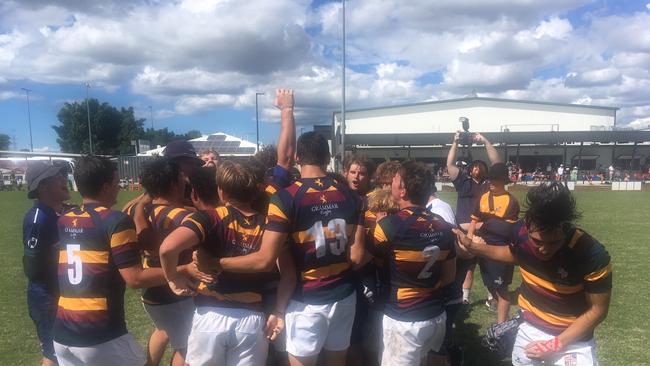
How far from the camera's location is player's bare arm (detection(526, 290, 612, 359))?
8.07 ft

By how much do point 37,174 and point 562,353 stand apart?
408cm

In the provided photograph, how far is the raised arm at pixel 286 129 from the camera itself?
3.59 m

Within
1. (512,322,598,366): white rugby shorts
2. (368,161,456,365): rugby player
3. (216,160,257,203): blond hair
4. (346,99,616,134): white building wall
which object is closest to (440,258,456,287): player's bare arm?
(368,161,456,365): rugby player

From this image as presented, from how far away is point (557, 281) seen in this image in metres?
2.59

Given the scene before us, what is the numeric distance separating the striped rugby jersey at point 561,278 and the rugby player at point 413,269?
1.73ft

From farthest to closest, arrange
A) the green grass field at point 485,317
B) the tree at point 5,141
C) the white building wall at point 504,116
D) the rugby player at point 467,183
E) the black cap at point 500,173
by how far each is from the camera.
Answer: the tree at point 5,141
the white building wall at point 504,116
the rugby player at point 467,183
the black cap at point 500,173
the green grass field at point 485,317

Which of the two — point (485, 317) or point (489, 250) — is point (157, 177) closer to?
point (489, 250)

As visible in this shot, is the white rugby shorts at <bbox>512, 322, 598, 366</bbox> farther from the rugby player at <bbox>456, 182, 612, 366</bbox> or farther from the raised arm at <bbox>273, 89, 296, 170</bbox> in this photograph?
the raised arm at <bbox>273, 89, 296, 170</bbox>

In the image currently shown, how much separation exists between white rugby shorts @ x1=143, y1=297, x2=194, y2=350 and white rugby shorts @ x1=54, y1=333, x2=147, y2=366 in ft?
1.90

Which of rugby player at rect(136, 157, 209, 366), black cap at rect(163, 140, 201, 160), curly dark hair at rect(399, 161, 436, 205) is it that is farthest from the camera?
black cap at rect(163, 140, 201, 160)

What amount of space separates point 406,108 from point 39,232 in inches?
2058

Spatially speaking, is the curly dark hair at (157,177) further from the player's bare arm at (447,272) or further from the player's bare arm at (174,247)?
the player's bare arm at (447,272)

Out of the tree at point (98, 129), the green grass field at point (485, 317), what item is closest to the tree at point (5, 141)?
the tree at point (98, 129)

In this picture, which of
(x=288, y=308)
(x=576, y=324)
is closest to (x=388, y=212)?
(x=288, y=308)
